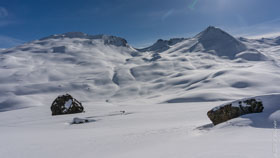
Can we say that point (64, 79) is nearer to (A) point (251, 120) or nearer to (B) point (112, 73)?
(B) point (112, 73)

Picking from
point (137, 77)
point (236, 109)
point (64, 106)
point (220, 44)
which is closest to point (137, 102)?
point (64, 106)

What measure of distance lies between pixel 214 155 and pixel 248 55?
112509 millimetres

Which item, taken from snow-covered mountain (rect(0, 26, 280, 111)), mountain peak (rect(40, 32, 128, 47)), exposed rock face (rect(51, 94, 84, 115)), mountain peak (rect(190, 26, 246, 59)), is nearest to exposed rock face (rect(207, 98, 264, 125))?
exposed rock face (rect(51, 94, 84, 115))

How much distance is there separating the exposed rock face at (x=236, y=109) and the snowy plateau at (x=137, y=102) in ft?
1.08

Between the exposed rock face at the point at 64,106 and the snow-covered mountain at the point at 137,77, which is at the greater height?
the snow-covered mountain at the point at 137,77

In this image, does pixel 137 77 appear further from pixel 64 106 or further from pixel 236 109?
pixel 236 109

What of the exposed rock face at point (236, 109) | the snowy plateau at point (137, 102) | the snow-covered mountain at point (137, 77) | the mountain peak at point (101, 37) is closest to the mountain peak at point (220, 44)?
the snow-covered mountain at point (137, 77)

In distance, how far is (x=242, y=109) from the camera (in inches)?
258

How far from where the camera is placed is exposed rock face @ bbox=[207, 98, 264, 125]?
6.45 metres

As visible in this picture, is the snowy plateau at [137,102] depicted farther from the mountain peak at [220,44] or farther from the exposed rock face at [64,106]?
the exposed rock face at [64,106]

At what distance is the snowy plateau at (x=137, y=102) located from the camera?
4402 millimetres

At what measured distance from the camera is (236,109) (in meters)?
6.62

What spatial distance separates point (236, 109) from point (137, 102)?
29229 mm

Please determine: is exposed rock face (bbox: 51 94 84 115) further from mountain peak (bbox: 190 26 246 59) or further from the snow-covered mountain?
mountain peak (bbox: 190 26 246 59)
